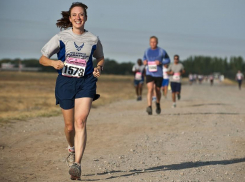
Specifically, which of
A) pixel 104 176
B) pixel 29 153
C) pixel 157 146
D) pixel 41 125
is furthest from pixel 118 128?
pixel 104 176

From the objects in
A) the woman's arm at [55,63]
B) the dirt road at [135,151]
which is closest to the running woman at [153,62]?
the dirt road at [135,151]

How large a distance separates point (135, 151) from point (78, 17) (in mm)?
3007

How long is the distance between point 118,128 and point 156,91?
3310 mm

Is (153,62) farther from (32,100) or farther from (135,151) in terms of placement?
(32,100)

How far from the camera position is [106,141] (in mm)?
10141

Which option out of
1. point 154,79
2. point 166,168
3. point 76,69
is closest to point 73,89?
point 76,69

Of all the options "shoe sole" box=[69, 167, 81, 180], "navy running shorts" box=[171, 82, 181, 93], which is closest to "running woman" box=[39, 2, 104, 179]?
"shoe sole" box=[69, 167, 81, 180]

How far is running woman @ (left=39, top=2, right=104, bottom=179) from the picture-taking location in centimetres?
660

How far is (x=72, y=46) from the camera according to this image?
663 cm

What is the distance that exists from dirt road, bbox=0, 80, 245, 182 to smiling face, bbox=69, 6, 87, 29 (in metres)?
1.84

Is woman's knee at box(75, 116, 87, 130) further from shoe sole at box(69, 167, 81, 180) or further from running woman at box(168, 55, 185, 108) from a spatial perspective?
running woman at box(168, 55, 185, 108)

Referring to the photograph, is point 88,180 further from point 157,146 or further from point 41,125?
point 41,125

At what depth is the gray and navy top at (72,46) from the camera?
663cm

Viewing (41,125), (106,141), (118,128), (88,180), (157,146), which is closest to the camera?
(88,180)
